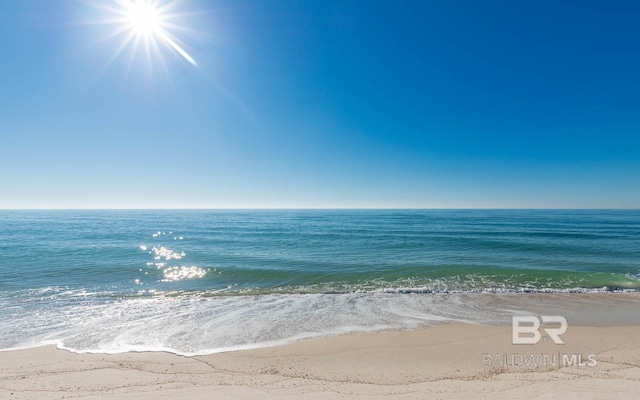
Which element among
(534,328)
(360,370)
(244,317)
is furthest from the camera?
(244,317)

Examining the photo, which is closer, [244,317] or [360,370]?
[360,370]

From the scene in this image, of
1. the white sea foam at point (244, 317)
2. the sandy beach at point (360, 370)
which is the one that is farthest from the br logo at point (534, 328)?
the white sea foam at point (244, 317)

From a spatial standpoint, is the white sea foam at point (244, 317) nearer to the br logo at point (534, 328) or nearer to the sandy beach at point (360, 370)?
the br logo at point (534, 328)

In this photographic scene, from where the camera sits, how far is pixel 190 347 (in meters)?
7.59

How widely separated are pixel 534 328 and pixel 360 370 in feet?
20.1

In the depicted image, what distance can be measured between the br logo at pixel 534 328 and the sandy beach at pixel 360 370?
0.25 m

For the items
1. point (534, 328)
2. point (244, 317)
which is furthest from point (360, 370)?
point (534, 328)

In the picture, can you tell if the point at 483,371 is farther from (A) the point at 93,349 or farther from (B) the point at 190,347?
(A) the point at 93,349

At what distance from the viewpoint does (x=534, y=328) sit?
8578 millimetres

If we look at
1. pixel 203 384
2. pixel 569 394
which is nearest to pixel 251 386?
pixel 203 384

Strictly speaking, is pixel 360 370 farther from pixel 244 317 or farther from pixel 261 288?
pixel 261 288

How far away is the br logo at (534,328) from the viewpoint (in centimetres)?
768

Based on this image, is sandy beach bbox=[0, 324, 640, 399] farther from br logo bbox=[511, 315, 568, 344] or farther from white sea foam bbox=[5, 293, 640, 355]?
white sea foam bbox=[5, 293, 640, 355]

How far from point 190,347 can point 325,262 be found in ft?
42.6
